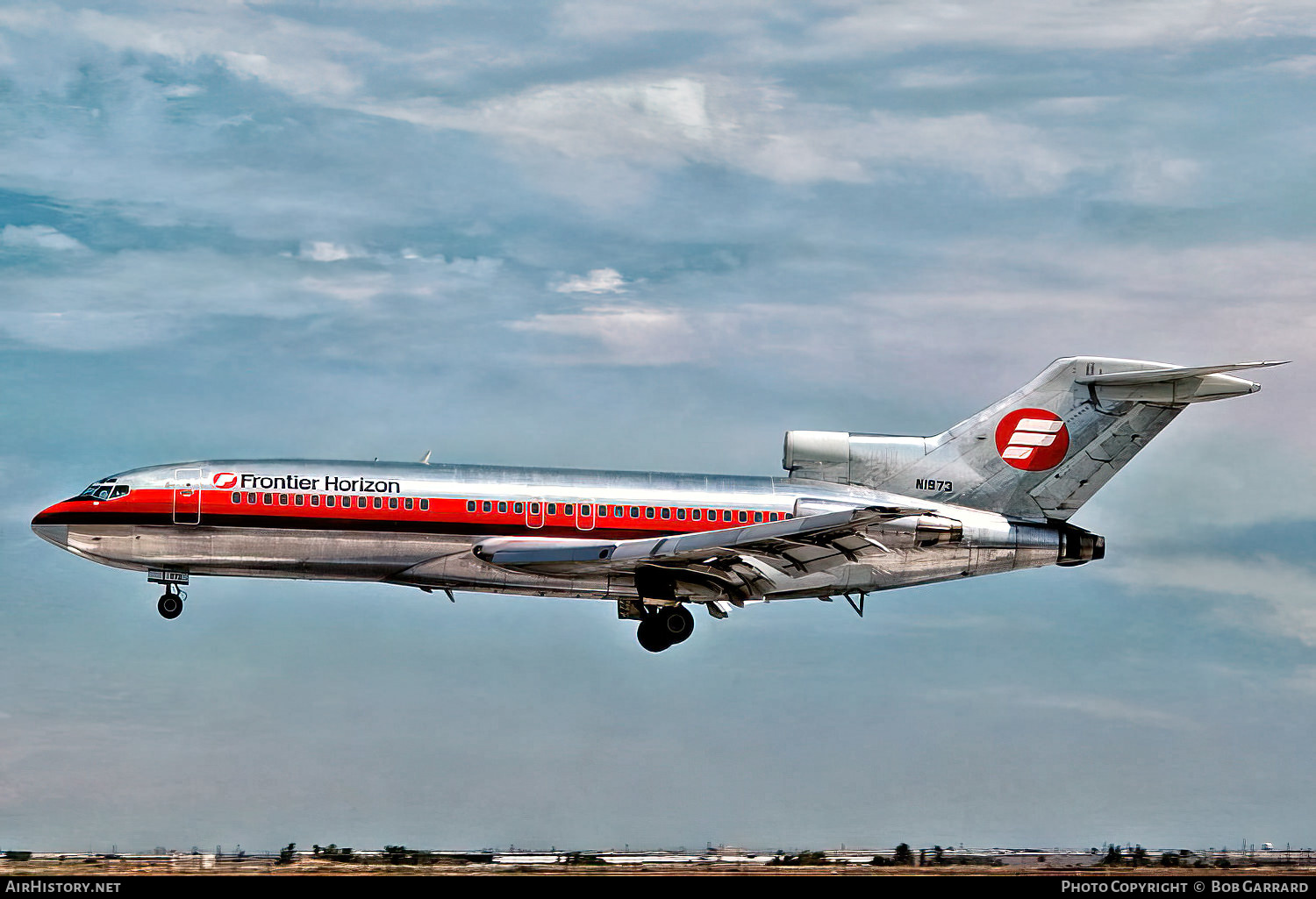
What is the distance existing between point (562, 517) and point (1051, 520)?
14552mm

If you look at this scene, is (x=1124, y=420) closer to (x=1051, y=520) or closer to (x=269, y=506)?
(x=1051, y=520)

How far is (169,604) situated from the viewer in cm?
4647

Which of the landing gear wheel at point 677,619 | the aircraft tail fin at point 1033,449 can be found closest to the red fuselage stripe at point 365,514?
the landing gear wheel at point 677,619

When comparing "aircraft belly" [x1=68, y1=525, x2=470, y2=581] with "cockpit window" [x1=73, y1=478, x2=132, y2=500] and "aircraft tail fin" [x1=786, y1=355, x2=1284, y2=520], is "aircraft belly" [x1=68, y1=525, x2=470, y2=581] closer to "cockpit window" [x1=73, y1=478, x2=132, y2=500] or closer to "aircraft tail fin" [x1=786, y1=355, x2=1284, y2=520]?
"cockpit window" [x1=73, y1=478, x2=132, y2=500]

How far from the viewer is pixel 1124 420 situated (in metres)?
49.0

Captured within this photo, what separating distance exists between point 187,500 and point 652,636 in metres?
13.5

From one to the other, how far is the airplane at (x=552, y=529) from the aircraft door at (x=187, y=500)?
34 mm

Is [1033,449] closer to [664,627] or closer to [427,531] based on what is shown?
[664,627]

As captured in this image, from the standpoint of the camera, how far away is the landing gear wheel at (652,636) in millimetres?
47272

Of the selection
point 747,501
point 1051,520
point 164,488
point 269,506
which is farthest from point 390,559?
point 1051,520

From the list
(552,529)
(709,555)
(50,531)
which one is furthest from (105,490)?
(709,555)
